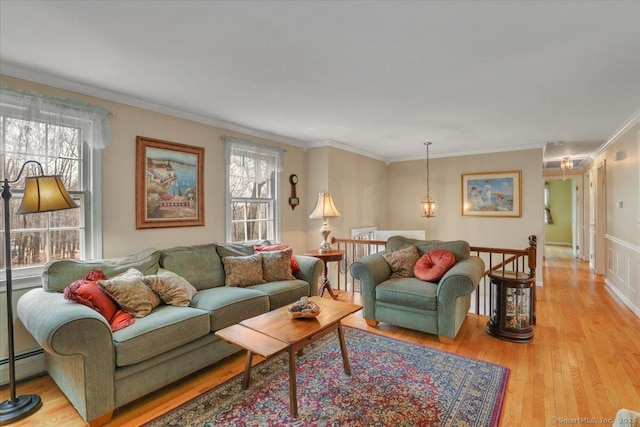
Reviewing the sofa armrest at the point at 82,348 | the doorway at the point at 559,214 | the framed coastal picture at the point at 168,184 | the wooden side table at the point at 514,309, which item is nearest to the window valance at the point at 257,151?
the framed coastal picture at the point at 168,184

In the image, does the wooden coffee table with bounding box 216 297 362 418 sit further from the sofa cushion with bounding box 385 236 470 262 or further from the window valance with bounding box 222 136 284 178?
the window valance with bounding box 222 136 284 178

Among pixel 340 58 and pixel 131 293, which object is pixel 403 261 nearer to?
pixel 340 58

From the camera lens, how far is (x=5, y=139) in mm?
2342

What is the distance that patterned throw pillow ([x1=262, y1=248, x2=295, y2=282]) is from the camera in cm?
337

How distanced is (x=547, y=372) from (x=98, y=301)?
3.32 m

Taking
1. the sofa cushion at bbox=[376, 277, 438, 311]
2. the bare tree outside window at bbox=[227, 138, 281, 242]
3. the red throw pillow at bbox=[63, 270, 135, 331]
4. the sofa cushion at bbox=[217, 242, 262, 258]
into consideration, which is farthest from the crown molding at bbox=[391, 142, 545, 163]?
the red throw pillow at bbox=[63, 270, 135, 331]

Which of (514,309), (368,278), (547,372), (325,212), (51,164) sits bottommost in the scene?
(547,372)

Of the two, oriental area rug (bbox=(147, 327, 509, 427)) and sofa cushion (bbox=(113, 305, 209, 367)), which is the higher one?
sofa cushion (bbox=(113, 305, 209, 367))

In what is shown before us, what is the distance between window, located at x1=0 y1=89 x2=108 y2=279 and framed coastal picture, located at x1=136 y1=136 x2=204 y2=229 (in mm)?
382

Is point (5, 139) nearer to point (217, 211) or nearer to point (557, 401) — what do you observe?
point (217, 211)

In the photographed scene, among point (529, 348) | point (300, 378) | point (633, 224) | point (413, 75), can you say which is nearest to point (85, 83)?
point (413, 75)

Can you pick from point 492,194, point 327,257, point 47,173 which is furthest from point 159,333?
point 492,194

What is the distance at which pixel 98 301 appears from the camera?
2.10 m

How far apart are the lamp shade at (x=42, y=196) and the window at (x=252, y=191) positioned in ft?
6.21
